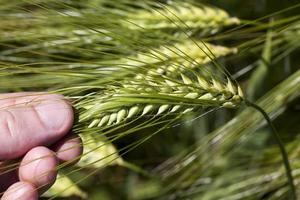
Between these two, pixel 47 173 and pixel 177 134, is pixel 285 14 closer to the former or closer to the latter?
pixel 177 134

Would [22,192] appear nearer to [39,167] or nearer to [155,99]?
[39,167]

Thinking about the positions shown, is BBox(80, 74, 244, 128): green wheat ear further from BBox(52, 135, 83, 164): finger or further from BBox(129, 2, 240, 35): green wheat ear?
BBox(129, 2, 240, 35): green wheat ear

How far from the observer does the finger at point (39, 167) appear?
0.65m

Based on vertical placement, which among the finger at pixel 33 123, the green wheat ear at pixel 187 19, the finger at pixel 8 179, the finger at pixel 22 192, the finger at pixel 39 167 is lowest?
the finger at pixel 8 179

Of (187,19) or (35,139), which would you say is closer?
(35,139)

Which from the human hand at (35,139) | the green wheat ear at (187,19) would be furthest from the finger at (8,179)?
the green wheat ear at (187,19)

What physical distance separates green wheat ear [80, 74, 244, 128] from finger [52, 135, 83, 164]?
24 mm

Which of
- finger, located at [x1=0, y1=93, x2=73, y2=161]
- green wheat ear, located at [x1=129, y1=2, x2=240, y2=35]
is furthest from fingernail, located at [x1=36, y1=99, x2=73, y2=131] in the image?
green wheat ear, located at [x1=129, y1=2, x2=240, y2=35]

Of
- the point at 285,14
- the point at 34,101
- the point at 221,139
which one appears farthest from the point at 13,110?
the point at 285,14

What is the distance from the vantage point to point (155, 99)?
0.65 metres

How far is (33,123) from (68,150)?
48 mm

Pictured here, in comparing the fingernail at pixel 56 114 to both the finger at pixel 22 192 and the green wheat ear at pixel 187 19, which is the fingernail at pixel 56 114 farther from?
the green wheat ear at pixel 187 19

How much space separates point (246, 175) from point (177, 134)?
0.35m

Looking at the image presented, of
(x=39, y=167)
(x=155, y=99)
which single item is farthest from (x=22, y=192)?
(x=155, y=99)
